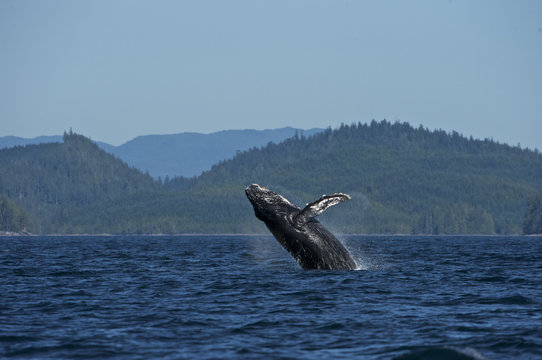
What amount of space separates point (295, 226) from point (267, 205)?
4.17 ft

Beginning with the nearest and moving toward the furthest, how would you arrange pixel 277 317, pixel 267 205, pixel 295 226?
pixel 277 317, pixel 295 226, pixel 267 205

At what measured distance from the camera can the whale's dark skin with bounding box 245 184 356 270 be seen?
3167 centimetres

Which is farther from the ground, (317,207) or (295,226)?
(317,207)

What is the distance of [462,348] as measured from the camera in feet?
63.5

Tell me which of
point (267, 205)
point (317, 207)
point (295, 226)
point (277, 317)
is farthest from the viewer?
point (267, 205)

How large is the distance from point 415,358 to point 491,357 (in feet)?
5.11

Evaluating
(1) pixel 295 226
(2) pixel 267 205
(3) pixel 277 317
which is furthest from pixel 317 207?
(3) pixel 277 317

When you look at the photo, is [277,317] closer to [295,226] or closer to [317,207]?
[317,207]

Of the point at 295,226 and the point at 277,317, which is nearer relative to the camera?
the point at 277,317

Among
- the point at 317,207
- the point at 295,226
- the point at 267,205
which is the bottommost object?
the point at 295,226

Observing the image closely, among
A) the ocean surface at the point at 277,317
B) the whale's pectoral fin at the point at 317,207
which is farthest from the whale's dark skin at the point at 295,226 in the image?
the ocean surface at the point at 277,317

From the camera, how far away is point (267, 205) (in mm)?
32156

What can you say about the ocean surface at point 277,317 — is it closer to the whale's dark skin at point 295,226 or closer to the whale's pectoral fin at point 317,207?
the whale's dark skin at point 295,226

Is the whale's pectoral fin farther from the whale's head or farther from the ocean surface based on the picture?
the ocean surface
